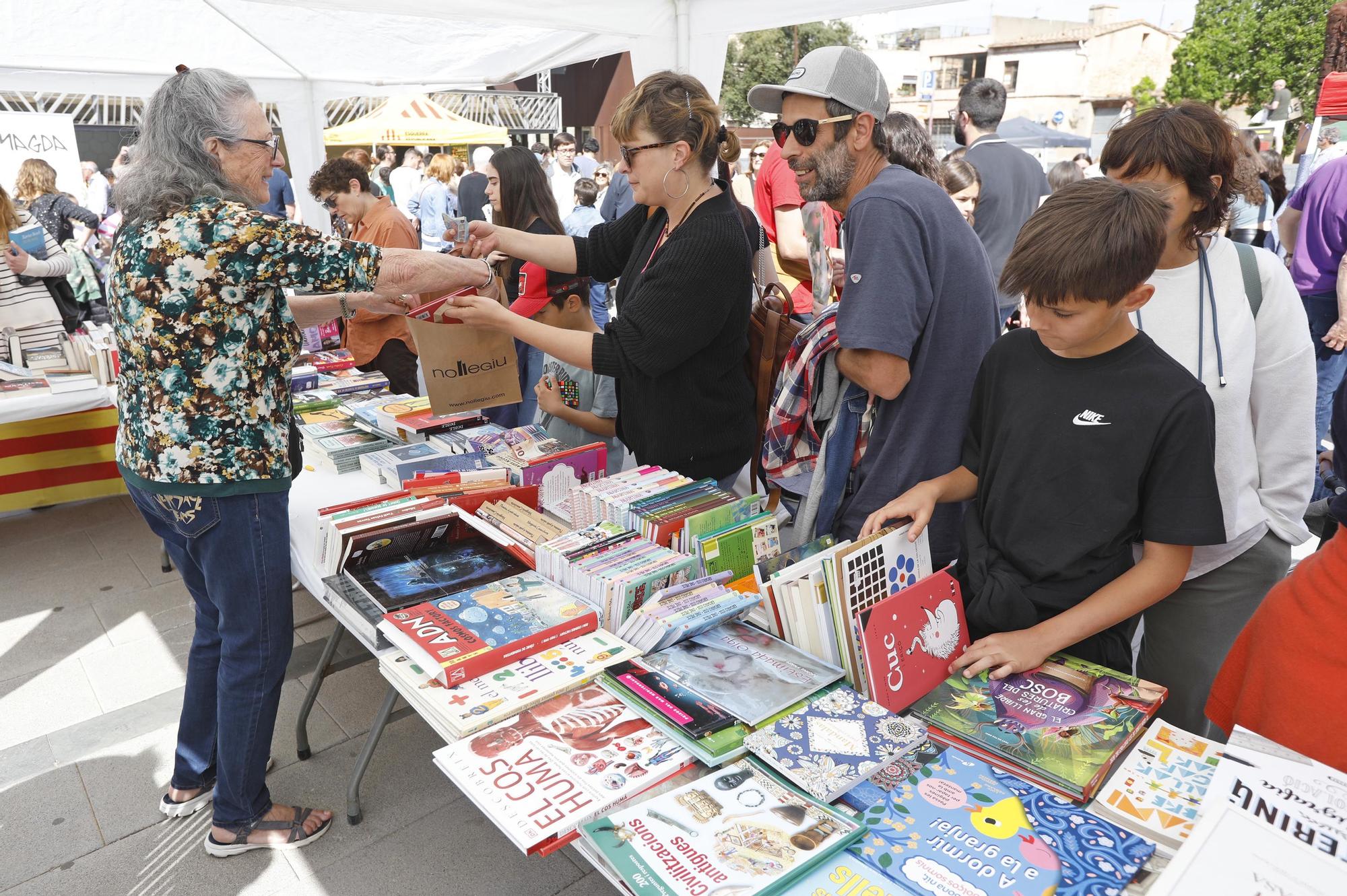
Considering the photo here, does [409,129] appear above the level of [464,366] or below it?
above

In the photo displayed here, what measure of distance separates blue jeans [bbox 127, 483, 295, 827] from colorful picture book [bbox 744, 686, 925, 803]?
Result: 1345 millimetres

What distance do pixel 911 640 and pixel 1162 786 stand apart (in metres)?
0.44

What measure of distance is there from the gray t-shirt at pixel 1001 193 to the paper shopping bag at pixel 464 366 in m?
3.28

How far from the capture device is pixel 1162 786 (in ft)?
4.22

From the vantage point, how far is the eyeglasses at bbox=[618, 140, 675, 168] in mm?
2125

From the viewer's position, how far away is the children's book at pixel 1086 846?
1.11 m

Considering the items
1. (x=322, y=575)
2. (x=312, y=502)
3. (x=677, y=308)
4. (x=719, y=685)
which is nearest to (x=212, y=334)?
(x=322, y=575)

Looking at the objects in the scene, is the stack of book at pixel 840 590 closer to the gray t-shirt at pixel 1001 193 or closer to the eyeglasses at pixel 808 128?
the eyeglasses at pixel 808 128

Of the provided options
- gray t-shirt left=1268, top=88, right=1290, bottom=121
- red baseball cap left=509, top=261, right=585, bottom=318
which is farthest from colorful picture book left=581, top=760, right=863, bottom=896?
gray t-shirt left=1268, top=88, right=1290, bottom=121

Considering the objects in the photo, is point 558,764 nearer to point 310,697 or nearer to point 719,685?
point 719,685

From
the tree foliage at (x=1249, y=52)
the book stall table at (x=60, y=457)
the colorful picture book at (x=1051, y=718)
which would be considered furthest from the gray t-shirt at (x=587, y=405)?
the tree foliage at (x=1249, y=52)

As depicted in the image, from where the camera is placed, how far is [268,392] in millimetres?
1984

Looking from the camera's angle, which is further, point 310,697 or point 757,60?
point 757,60

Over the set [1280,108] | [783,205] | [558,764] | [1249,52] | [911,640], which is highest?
[1249,52]
